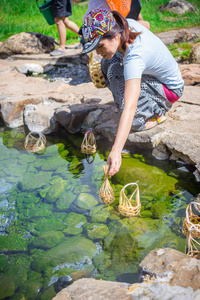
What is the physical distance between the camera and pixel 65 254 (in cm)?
195

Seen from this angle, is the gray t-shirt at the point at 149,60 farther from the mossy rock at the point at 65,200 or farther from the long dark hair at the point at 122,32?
the mossy rock at the point at 65,200

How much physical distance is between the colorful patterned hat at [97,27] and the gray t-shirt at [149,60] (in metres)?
0.24

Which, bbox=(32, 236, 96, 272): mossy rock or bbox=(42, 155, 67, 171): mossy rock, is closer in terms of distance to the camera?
bbox=(32, 236, 96, 272): mossy rock

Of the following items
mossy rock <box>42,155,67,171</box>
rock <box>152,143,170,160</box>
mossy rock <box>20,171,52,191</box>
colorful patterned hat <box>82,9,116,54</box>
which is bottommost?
mossy rock <box>42,155,67,171</box>

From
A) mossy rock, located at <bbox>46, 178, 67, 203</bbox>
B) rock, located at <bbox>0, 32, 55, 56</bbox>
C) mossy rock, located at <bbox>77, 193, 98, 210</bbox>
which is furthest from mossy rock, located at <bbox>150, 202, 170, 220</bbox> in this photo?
rock, located at <bbox>0, 32, 55, 56</bbox>

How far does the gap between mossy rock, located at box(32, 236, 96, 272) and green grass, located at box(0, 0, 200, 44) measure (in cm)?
659

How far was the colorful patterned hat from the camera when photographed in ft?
6.47

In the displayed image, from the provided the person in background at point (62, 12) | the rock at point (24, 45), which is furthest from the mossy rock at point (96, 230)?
the rock at point (24, 45)

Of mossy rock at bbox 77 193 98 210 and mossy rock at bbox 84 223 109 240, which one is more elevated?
mossy rock at bbox 77 193 98 210

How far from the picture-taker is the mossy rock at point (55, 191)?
8.28ft

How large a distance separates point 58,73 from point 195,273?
5.50 m

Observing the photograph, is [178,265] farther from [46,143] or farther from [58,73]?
[58,73]

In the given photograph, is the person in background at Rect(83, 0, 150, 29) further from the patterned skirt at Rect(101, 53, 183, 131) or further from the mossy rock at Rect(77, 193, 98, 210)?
the mossy rock at Rect(77, 193, 98, 210)

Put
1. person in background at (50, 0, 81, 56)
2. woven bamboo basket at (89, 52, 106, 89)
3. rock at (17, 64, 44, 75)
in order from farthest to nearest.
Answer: rock at (17, 64, 44, 75) < person in background at (50, 0, 81, 56) < woven bamboo basket at (89, 52, 106, 89)
